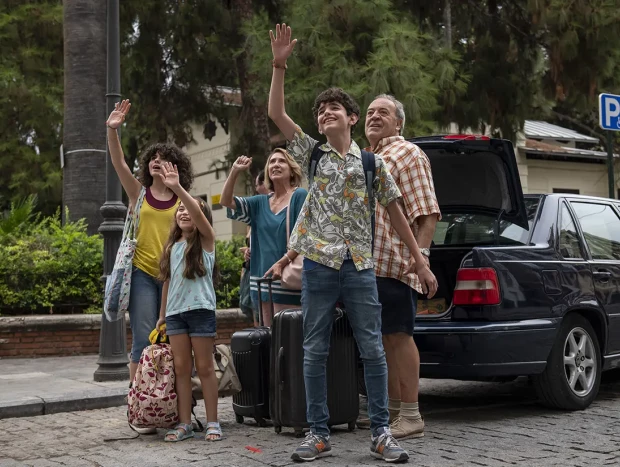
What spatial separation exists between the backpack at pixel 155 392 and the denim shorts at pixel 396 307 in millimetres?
1440

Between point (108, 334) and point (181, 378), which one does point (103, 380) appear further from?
point (181, 378)

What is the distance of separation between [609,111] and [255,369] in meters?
7.25

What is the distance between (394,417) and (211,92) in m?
12.5

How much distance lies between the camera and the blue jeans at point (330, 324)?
518 cm

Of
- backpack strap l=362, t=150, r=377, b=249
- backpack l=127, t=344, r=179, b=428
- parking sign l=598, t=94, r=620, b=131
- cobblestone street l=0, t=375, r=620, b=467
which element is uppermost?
parking sign l=598, t=94, r=620, b=131

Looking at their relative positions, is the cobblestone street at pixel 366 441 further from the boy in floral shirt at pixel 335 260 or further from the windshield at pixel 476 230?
the windshield at pixel 476 230

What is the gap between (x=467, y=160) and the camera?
6.82 m

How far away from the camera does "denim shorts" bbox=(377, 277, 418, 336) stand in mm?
5752

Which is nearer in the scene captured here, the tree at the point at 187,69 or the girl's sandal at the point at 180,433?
the girl's sandal at the point at 180,433

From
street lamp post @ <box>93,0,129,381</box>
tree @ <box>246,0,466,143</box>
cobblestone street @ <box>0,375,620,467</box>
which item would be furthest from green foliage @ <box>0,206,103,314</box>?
cobblestone street @ <box>0,375,620,467</box>

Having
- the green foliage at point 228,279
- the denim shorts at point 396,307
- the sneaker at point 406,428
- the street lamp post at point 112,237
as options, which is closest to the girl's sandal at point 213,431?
the sneaker at point 406,428


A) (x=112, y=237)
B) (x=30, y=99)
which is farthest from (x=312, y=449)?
(x=30, y=99)

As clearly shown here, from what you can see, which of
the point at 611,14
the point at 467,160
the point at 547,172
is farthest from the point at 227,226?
the point at 467,160

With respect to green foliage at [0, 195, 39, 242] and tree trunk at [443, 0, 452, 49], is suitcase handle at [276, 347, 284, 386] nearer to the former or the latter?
green foliage at [0, 195, 39, 242]
